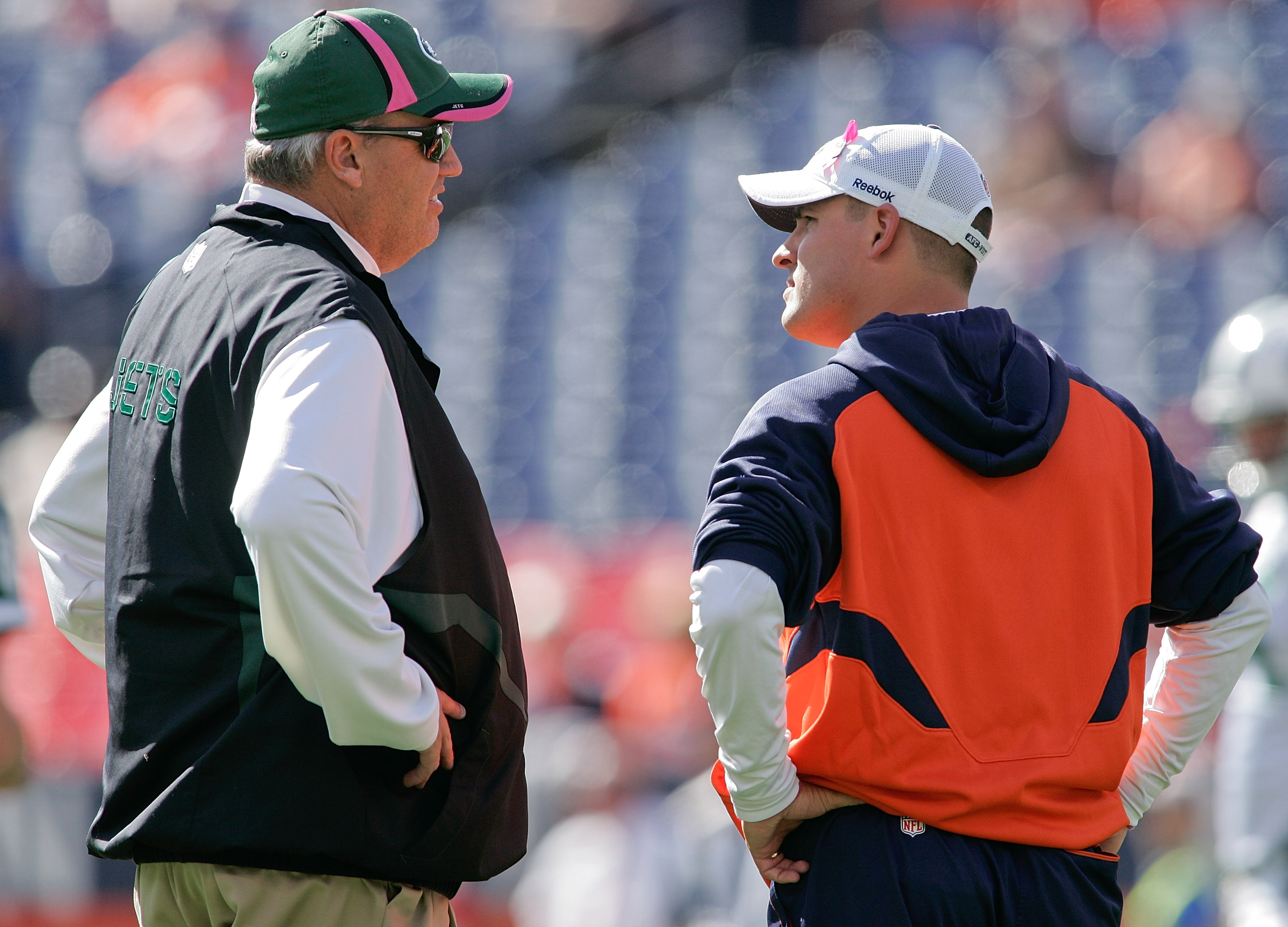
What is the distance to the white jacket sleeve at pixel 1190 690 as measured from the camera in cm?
242

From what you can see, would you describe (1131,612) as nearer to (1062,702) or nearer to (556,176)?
(1062,702)

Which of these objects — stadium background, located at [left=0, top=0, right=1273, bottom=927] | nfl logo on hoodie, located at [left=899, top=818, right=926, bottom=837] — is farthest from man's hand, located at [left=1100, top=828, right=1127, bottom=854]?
stadium background, located at [left=0, top=0, right=1273, bottom=927]

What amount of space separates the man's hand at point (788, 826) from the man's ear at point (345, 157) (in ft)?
3.76

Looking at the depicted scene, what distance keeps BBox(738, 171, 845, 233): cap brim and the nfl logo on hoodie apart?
978 mm

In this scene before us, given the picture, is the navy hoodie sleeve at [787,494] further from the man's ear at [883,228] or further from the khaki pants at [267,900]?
the khaki pants at [267,900]

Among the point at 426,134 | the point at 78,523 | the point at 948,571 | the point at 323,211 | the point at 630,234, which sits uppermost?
the point at 426,134

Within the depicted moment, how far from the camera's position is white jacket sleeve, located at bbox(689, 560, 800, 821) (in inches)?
79.0

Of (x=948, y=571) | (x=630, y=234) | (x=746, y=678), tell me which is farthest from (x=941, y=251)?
(x=630, y=234)

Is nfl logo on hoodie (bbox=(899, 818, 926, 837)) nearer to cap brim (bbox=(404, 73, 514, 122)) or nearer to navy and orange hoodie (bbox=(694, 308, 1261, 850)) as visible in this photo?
navy and orange hoodie (bbox=(694, 308, 1261, 850))

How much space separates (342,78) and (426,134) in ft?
0.55

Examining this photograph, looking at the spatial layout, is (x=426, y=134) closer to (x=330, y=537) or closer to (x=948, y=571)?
(x=330, y=537)

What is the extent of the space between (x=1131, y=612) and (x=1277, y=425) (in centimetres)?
202

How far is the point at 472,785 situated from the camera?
204 cm

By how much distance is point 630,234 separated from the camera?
406 inches
